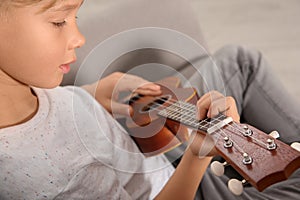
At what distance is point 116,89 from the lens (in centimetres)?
100

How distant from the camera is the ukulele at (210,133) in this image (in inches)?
24.3

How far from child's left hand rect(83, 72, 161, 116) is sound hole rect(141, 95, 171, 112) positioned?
0.02 m

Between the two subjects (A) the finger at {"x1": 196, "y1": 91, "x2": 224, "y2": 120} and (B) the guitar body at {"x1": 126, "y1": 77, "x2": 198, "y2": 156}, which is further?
(B) the guitar body at {"x1": 126, "y1": 77, "x2": 198, "y2": 156}

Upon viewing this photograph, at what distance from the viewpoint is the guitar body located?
0.88 m

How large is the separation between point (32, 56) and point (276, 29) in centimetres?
136

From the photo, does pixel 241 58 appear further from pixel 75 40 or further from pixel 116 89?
pixel 75 40

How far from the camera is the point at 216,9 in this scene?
80.6 inches

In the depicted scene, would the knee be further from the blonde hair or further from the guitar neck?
the blonde hair

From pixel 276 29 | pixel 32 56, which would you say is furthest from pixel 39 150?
pixel 276 29

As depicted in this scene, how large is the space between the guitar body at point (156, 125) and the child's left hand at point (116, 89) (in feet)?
0.05

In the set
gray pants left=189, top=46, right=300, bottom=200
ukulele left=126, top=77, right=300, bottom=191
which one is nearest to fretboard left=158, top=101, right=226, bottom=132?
ukulele left=126, top=77, right=300, bottom=191

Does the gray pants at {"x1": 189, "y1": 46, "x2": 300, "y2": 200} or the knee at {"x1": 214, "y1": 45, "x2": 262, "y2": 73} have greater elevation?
the knee at {"x1": 214, "y1": 45, "x2": 262, "y2": 73}

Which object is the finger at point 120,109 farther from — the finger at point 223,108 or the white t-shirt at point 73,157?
the finger at point 223,108

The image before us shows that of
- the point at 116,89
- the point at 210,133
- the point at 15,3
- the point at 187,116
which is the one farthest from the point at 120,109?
the point at 15,3
